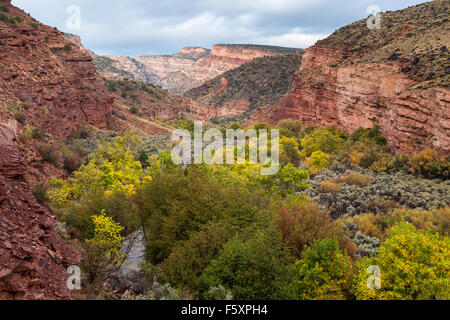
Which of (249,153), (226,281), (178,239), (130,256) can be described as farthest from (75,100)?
(226,281)

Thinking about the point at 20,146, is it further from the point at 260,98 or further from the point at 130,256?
the point at 260,98

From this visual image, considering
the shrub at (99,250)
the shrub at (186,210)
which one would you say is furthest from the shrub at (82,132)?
the shrub at (99,250)

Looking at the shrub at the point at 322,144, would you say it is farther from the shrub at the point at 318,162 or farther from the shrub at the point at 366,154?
the shrub at the point at 318,162

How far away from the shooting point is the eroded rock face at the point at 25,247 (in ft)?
25.8

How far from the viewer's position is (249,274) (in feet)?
34.4

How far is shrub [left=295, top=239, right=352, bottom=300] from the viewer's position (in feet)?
37.7

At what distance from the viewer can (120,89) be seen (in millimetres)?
75500

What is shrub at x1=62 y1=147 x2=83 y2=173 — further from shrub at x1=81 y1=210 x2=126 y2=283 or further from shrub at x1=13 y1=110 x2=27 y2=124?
shrub at x1=81 y1=210 x2=126 y2=283

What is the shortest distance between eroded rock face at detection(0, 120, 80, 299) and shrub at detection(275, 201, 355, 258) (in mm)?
9340

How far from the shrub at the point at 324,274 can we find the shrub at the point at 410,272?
18.0 inches

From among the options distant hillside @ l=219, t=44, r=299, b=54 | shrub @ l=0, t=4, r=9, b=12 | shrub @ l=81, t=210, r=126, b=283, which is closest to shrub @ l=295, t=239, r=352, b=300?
shrub @ l=81, t=210, r=126, b=283

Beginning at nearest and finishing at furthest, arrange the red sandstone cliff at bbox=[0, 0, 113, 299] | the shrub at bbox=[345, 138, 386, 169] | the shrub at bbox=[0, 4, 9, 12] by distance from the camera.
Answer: the red sandstone cliff at bbox=[0, 0, 113, 299] < the shrub at bbox=[345, 138, 386, 169] < the shrub at bbox=[0, 4, 9, 12]

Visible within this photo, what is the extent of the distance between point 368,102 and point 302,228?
32.6 metres
